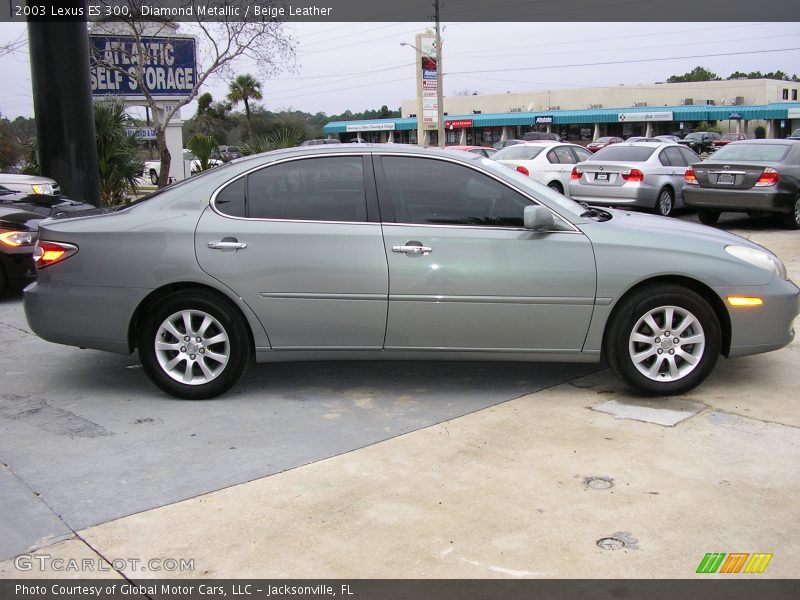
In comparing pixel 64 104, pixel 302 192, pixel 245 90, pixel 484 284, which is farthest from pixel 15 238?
pixel 245 90

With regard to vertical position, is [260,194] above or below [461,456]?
above

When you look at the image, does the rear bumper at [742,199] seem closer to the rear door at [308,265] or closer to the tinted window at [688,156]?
the tinted window at [688,156]

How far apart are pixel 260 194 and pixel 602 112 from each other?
67004mm

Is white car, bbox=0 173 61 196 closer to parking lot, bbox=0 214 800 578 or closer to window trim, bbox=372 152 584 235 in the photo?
parking lot, bbox=0 214 800 578

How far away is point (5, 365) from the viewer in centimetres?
636

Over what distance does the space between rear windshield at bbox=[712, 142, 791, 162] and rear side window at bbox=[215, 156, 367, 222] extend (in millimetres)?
10134

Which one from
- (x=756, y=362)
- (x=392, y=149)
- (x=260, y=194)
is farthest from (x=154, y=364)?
(x=756, y=362)

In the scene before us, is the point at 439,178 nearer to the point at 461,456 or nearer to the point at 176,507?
the point at 461,456

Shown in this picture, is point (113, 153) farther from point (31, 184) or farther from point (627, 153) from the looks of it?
point (627, 153)

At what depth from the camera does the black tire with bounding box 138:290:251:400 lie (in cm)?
524

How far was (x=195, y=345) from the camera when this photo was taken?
17.3ft

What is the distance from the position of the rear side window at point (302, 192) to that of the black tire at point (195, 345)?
26.0 inches

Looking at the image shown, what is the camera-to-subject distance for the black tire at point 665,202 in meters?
15.3

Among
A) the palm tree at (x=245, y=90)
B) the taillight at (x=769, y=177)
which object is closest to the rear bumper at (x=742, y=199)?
the taillight at (x=769, y=177)
